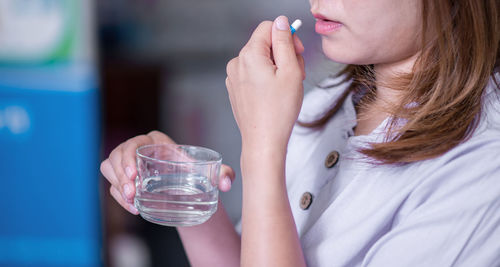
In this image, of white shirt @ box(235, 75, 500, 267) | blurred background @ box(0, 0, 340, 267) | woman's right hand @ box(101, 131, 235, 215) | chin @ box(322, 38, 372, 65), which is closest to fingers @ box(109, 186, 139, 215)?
woman's right hand @ box(101, 131, 235, 215)

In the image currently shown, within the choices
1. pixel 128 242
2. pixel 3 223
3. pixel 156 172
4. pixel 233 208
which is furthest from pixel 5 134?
pixel 156 172

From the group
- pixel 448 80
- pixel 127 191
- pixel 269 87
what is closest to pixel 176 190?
pixel 127 191

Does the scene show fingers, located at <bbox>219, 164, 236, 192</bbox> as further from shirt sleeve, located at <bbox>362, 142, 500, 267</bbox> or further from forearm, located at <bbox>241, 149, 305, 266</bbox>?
shirt sleeve, located at <bbox>362, 142, 500, 267</bbox>

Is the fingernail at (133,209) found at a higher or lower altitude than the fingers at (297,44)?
lower

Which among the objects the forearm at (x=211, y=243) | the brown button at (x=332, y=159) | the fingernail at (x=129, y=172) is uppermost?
the fingernail at (x=129, y=172)

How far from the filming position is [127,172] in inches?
31.3

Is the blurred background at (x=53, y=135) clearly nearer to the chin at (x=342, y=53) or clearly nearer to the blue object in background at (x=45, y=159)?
the blue object in background at (x=45, y=159)

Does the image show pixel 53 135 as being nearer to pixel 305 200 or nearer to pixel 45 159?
pixel 45 159

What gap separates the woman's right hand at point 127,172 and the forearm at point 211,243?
121 millimetres

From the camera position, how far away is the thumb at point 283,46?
2.38 feet

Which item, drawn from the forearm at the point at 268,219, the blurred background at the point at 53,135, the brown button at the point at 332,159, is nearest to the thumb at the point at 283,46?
the forearm at the point at 268,219

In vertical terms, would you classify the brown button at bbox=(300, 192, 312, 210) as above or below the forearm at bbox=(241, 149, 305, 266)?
below

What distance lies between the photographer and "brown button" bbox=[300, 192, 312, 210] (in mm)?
877

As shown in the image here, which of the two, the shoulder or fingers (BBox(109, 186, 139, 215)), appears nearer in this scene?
fingers (BBox(109, 186, 139, 215))
